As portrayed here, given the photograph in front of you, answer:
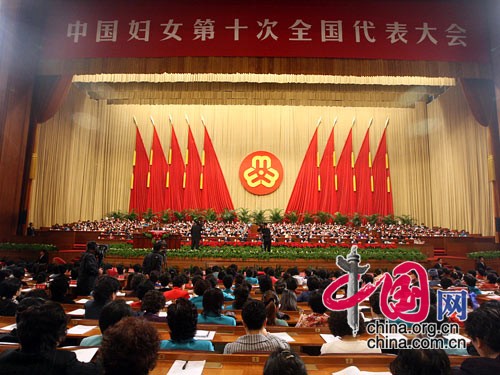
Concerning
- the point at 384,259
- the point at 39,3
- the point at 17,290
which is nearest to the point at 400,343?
the point at 17,290

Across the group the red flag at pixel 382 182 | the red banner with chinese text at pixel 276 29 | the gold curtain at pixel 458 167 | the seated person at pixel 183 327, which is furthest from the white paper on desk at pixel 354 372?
the red flag at pixel 382 182

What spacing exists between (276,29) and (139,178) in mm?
9329

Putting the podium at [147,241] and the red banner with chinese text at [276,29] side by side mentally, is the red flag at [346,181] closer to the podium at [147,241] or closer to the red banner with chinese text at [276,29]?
the red banner with chinese text at [276,29]

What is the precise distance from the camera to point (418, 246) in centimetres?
966

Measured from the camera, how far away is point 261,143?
15781 millimetres

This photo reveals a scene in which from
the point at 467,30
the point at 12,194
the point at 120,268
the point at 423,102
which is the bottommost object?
the point at 120,268

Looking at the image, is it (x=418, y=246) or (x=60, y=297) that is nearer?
(x=60, y=297)

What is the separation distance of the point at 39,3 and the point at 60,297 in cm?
755

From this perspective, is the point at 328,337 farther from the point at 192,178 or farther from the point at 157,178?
the point at 157,178

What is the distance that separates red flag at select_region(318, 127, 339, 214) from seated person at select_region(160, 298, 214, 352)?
13.3m

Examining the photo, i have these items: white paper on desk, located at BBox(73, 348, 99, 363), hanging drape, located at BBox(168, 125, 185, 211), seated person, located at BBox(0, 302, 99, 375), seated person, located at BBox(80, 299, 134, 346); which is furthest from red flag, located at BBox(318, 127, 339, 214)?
seated person, located at BBox(0, 302, 99, 375)

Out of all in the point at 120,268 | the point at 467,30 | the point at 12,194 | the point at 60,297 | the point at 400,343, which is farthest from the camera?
the point at 12,194

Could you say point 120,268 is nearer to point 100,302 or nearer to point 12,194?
point 100,302

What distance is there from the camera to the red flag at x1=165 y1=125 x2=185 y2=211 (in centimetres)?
1494
